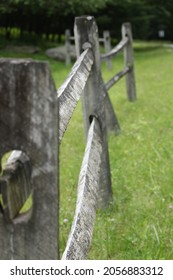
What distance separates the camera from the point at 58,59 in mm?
20422

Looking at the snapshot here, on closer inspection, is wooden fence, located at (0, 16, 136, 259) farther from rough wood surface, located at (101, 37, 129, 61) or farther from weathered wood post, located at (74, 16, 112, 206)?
rough wood surface, located at (101, 37, 129, 61)

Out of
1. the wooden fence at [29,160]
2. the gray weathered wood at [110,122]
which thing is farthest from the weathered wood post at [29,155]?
the gray weathered wood at [110,122]

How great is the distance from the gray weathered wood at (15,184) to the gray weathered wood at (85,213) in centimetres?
53

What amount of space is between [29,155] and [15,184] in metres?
0.08

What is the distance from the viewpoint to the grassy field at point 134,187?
310 centimetres

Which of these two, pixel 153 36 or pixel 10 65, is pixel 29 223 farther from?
pixel 153 36

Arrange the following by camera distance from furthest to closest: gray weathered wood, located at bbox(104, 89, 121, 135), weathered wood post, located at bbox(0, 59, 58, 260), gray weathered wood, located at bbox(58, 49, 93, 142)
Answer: gray weathered wood, located at bbox(104, 89, 121, 135) < gray weathered wood, located at bbox(58, 49, 93, 142) < weathered wood post, located at bbox(0, 59, 58, 260)

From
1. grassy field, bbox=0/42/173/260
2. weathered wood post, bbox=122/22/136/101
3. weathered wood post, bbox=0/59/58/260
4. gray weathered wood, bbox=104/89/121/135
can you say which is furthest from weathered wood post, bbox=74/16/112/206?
A: weathered wood post, bbox=122/22/136/101

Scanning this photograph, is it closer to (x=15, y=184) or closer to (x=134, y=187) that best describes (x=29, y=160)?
(x=15, y=184)

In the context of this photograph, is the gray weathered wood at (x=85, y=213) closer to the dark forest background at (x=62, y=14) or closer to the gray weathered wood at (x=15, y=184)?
the gray weathered wood at (x=15, y=184)

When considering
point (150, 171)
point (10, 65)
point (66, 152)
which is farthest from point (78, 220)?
point (66, 152)

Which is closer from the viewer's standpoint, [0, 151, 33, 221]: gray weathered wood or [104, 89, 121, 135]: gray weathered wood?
[0, 151, 33, 221]: gray weathered wood

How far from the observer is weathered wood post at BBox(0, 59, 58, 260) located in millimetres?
1142

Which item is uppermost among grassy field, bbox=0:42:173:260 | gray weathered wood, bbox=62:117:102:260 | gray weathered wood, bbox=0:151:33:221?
gray weathered wood, bbox=0:151:33:221
